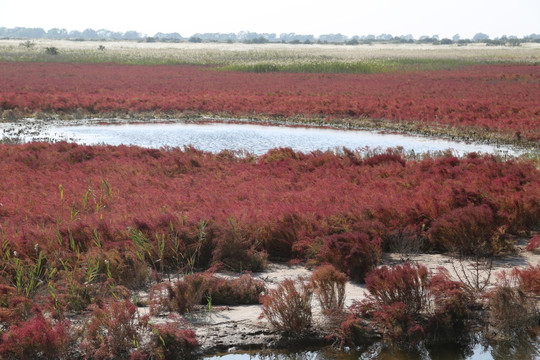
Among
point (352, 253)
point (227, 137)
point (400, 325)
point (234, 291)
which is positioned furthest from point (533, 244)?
point (227, 137)

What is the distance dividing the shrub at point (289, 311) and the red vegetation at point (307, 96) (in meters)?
16.6

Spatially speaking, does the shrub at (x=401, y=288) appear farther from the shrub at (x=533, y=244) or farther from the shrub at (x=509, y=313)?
the shrub at (x=533, y=244)

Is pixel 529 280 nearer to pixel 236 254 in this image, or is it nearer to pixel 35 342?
pixel 236 254

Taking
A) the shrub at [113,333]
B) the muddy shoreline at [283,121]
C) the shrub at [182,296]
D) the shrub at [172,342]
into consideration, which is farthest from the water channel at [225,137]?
the shrub at [113,333]

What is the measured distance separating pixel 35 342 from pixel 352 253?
3964mm

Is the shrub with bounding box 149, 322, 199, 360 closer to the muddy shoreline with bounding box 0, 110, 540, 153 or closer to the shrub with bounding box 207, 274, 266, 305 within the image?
the shrub with bounding box 207, 274, 266, 305

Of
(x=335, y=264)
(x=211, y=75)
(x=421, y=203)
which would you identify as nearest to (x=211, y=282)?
(x=335, y=264)

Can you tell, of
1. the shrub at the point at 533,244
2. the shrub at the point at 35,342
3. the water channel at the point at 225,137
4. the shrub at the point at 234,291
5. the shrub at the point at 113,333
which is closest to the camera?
the shrub at the point at 35,342

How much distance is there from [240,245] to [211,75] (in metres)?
42.7

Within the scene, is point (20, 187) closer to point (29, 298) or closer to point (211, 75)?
point (29, 298)

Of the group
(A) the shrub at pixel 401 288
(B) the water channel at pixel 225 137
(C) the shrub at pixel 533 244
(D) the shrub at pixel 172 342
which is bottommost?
(B) the water channel at pixel 225 137

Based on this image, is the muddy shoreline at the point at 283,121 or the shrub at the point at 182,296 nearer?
the shrub at the point at 182,296

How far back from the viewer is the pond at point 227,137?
64.9 feet

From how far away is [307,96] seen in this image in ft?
111
